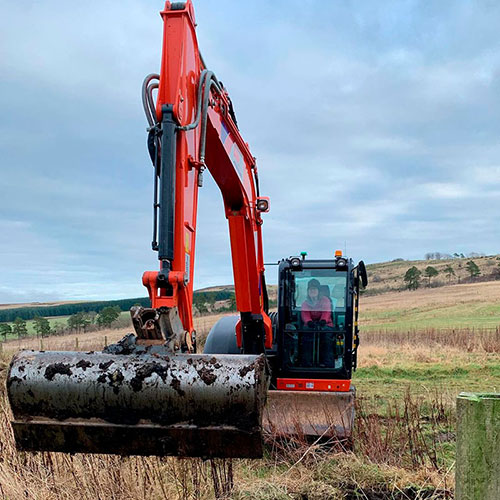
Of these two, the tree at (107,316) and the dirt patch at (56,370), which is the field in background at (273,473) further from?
the tree at (107,316)

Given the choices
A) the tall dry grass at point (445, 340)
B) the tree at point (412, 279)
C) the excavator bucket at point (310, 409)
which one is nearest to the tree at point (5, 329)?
the tall dry grass at point (445, 340)

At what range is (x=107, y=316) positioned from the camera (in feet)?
124

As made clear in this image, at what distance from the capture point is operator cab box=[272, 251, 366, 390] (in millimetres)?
8047

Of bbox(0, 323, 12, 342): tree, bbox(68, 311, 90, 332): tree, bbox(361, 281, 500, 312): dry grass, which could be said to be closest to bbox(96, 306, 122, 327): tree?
bbox(68, 311, 90, 332): tree

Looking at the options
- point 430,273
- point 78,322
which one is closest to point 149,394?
point 78,322

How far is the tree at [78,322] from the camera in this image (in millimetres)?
39075

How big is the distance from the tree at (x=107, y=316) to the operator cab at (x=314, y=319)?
100 feet

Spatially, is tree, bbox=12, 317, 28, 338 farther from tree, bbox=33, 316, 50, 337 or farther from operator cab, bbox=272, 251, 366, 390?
operator cab, bbox=272, 251, 366, 390

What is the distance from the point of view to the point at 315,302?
8180 mm

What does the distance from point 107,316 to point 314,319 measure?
1248 inches

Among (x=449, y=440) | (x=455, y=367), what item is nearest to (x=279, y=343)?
(x=449, y=440)

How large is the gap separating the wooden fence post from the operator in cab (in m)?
6.01

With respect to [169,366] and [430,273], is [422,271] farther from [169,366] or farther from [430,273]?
[169,366]

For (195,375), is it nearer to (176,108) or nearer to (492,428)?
(492,428)
